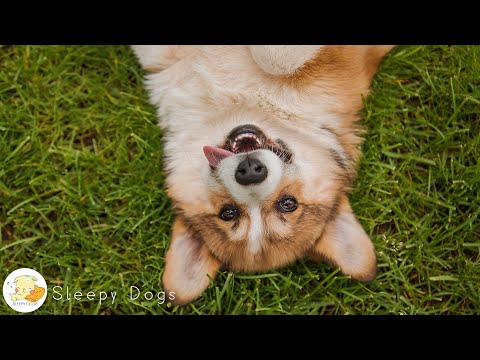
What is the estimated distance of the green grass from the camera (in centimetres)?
338

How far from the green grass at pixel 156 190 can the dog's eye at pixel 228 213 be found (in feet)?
1.75

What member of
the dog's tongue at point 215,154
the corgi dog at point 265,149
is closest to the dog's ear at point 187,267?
the corgi dog at point 265,149

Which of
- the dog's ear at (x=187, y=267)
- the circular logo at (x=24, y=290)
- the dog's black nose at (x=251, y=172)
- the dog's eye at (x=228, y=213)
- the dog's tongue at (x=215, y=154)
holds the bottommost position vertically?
the circular logo at (x=24, y=290)

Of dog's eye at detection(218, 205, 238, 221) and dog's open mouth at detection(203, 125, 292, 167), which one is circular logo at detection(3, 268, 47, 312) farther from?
dog's open mouth at detection(203, 125, 292, 167)

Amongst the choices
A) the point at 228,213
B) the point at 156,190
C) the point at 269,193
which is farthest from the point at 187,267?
the point at 269,193

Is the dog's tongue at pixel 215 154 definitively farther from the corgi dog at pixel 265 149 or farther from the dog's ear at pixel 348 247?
the dog's ear at pixel 348 247

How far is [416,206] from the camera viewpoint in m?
3.54

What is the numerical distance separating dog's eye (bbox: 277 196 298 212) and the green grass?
23.1 inches

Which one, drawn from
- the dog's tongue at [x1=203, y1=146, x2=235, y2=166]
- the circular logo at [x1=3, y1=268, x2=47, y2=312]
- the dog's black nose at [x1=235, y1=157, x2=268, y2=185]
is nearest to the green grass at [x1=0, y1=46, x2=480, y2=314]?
the circular logo at [x1=3, y1=268, x2=47, y2=312]

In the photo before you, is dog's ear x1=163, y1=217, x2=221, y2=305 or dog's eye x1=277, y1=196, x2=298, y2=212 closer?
dog's eye x1=277, y1=196, x2=298, y2=212

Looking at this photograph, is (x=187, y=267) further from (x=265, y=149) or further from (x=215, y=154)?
(x=265, y=149)

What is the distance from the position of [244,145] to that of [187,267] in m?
0.86

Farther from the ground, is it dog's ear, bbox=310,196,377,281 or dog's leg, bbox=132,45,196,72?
dog's leg, bbox=132,45,196,72

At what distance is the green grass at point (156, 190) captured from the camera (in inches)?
133
